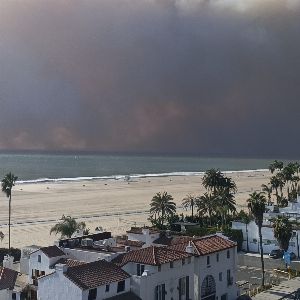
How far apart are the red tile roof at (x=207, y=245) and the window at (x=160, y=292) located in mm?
4289

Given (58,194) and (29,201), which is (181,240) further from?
(58,194)

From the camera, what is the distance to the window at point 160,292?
41.5 meters

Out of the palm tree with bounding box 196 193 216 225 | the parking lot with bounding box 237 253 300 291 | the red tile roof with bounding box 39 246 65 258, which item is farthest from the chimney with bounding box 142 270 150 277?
the palm tree with bounding box 196 193 216 225

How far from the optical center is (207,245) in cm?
4706

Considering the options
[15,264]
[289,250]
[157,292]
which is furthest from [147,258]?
[289,250]

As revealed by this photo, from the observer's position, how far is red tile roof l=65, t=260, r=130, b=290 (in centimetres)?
3725

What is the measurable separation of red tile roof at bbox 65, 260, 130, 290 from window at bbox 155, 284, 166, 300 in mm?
2663

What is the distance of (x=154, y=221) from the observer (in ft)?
261

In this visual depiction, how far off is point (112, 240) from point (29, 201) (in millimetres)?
79549

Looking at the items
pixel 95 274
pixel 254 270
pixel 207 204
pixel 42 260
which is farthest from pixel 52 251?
pixel 207 204

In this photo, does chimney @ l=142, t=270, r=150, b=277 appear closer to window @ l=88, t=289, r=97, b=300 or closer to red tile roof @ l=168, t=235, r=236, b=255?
window @ l=88, t=289, r=97, b=300

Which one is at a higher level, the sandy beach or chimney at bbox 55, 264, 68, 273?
the sandy beach

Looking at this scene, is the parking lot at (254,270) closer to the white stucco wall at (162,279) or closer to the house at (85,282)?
the white stucco wall at (162,279)

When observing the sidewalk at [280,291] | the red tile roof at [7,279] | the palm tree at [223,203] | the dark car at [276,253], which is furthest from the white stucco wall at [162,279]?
the palm tree at [223,203]
